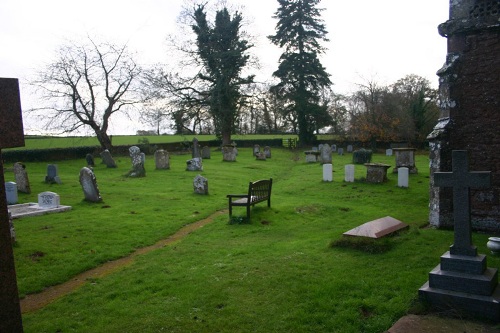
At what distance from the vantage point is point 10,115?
310 centimetres

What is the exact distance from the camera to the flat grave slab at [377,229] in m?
8.24

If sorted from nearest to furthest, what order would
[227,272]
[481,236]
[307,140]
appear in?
1. [227,272]
2. [481,236]
3. [307,140]

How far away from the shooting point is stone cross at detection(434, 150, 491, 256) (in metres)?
5.40

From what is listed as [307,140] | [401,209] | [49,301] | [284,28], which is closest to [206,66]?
[284,28]

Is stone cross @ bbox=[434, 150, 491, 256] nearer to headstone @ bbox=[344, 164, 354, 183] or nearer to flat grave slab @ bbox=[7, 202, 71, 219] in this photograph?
flat grave slab @ bbox=[7, 202, 71, 219]

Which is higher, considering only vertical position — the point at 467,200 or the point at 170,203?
the point at 467,200

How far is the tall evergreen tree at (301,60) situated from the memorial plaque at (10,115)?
43375 mm

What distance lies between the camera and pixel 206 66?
139ft

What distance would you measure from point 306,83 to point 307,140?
22.6 feet

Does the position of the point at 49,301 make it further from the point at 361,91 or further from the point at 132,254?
the point at 361,91

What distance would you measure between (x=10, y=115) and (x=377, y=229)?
7.32m

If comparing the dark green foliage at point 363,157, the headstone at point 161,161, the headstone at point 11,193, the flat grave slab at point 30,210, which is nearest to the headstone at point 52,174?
the headstone at point 11,193

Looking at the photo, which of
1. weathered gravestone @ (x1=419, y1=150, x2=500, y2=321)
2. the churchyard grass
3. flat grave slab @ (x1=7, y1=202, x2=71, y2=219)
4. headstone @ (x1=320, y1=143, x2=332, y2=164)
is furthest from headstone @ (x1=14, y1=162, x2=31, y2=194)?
headstone @ (x1=320, y1=143, x2=332, y2=164)

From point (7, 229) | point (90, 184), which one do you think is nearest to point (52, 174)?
point (90, 184)
